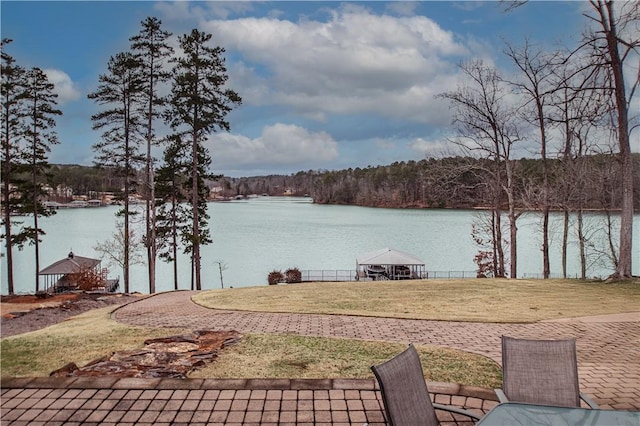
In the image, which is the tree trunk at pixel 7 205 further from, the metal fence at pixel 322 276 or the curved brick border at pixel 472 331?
the metal fence at pixel 322 276

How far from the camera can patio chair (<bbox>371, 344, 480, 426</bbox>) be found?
2.45 meters

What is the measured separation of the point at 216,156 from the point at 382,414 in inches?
745

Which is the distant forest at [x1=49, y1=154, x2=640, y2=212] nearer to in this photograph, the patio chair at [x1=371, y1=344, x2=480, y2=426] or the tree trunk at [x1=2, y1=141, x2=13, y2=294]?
the tree trunk at [x1=2, y1=141, x2=13, y2=294]

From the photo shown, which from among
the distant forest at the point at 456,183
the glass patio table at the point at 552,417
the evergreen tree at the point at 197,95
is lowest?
the glass patio table at the point at 552,417

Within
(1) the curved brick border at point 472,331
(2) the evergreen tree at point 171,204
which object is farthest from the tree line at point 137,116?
(1) the curved brick border at point 472,331

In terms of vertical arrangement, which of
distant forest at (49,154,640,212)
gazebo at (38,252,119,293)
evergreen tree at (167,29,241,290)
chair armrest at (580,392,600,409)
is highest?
evergreen tree at (167,29,241,290)

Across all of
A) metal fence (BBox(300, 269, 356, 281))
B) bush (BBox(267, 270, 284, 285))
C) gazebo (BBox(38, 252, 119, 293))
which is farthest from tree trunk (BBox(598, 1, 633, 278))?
gazebo (BBox(38, 252, 119, 293))

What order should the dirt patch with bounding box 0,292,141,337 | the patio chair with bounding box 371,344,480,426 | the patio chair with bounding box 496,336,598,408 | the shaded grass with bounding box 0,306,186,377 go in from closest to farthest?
the patio chair with bounding box 371,344,480,426
the patio chair with bounding box 496,336,598,408
the shaded grass with bounding box 0,306,186,377
the dirt patch with bounding box 0,292,141,337

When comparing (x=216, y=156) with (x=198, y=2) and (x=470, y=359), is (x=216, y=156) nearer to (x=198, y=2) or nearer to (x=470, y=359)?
(x=198, y=2)

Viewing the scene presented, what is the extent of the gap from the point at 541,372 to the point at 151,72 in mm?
18176

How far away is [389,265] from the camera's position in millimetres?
22078

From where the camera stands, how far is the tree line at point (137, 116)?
1728cm

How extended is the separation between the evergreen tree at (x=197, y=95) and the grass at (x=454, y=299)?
7.73 m

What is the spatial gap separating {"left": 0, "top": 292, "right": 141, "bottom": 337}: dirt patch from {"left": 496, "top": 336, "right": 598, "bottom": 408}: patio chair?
29.7 ft
